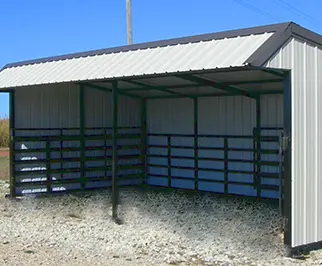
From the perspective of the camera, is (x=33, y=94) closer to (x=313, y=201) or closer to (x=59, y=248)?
(x=59, y=248)

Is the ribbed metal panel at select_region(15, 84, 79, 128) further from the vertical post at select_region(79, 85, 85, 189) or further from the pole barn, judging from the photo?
the vertical post at select_region(79, 85, 85, 189)

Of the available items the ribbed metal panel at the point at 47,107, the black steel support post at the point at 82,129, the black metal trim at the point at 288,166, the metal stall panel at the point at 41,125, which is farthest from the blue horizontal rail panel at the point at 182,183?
the black metal trim at the point at 288,166

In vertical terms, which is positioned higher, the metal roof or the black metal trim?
the metal roof

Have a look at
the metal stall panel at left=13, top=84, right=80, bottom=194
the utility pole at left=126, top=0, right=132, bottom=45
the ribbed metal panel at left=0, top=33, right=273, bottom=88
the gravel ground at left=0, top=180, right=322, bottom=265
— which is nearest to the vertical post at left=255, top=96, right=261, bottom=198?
the gravel ground at left=0, top=180, right=322, bottom=265

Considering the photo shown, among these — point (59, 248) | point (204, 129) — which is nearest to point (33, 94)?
point (204, 129)

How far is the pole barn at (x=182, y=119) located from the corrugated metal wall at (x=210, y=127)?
2 cm

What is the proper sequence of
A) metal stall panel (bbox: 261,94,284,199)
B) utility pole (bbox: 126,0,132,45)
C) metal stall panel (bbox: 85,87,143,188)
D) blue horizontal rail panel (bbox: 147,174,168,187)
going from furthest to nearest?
utility pole (bbox: 126,0,132,45) < blue horizontal rail panel (bbox: 147,174,168,187) < metal stall panel (bbox: 85,87,143,188) < metal stall panel (bbox: 261,94,284,199)

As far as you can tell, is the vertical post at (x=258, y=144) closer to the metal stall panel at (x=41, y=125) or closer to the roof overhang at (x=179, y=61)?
the roof overhang at (x=179, y=61)

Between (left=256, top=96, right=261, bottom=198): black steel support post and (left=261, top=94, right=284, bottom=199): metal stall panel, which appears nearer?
(left=261, top=94, right=284, bottom=199): metal stall panel

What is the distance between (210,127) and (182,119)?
2.57ft

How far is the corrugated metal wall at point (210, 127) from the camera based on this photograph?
952 cm

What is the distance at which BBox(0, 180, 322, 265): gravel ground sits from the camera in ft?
20.8

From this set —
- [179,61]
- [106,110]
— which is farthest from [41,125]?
[179,61]

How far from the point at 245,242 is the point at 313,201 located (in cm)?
104
